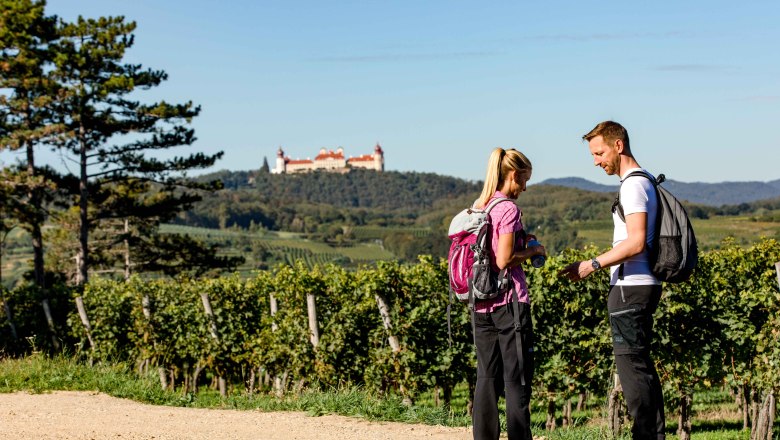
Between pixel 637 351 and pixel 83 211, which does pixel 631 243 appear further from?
pixel 83 211

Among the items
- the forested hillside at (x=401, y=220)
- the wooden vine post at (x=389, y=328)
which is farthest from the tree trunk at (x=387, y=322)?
the forested hillside at (x=401, y=220)

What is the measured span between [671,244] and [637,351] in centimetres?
61

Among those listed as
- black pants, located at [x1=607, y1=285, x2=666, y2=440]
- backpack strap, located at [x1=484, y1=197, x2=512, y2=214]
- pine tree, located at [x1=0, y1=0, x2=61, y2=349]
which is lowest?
black pants, located at [x1=607, y1=285, x2=666, y2=440]

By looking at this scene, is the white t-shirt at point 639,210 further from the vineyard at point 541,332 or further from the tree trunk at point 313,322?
the tree trunk at point 313,322

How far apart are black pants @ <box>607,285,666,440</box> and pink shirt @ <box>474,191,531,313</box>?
0.52 m

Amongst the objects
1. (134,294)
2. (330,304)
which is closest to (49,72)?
(134,294)

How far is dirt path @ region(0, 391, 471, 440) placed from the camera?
6.04 metres

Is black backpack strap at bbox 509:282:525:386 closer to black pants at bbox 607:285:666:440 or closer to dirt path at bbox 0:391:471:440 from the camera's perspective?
black pants at bbox 607:285:666:440

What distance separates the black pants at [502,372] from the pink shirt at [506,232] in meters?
0.04

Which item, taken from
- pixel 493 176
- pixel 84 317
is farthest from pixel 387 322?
pixel 84 317

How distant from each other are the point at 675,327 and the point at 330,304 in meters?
4.30

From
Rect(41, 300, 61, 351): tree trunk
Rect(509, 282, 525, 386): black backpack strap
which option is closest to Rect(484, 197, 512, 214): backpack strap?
Rect(509, 282, 525, 386): black backpack strap

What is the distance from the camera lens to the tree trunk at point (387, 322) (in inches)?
370

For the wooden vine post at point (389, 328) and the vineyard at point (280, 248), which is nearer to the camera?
the wooden vine post at point (389, 328)
